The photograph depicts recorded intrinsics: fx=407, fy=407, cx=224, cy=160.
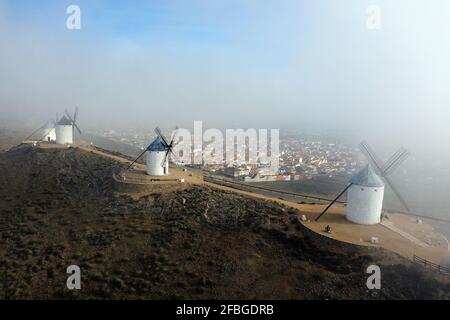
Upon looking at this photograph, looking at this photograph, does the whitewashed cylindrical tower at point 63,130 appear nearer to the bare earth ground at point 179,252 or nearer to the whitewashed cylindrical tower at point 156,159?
the bare earth ground at point 179,252

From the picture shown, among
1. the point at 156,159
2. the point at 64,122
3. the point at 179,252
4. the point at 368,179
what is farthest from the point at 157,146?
the point at 64,122

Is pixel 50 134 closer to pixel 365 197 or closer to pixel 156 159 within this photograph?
pixel 156 159

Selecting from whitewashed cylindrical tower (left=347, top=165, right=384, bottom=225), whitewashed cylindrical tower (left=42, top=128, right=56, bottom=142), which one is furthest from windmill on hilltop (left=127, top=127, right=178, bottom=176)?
whitewashed cylindrical tower (left=42, top=128, right=56, bottom=142)

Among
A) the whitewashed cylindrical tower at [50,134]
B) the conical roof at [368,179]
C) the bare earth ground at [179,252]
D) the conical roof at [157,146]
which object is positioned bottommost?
the bare earth ground at [179,252]

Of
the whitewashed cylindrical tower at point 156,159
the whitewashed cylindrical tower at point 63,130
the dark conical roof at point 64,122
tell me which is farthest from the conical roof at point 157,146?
the dark conical roof at point 64,122

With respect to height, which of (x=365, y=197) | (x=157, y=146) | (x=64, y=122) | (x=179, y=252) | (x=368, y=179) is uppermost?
(x=64, y=122)
